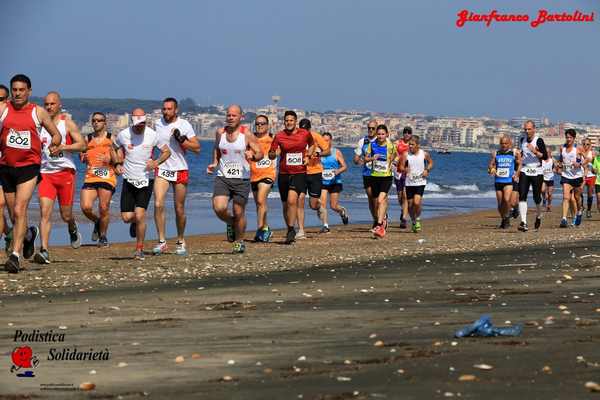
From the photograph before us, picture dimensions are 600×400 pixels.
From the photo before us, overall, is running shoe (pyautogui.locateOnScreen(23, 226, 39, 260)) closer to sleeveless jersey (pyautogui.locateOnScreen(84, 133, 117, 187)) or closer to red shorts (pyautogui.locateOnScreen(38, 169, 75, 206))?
red shorts (pyautogui.locateOnScreen(38, 169, 75, 206))

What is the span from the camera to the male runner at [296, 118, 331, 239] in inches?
792

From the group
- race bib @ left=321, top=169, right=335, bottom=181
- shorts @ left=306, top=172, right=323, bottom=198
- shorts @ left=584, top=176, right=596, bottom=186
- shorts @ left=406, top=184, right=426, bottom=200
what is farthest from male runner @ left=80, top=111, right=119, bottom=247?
shorts @ left=584, top=176, right=596, bottom=186

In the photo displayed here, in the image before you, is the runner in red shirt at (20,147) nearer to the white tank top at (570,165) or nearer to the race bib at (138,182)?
the race bib at (138,182)

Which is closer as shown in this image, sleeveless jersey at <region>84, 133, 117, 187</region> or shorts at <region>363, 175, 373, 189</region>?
sleeveless jersey at <region>84, 133, 117, 187</region>

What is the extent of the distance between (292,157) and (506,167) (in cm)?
544

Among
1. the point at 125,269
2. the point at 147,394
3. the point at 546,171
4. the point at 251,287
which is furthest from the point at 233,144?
the point at 546,171

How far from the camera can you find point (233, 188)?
16.5 m

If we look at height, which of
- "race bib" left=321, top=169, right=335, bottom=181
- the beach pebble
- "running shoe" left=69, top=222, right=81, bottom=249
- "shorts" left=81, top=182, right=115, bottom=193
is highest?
"shorts" left=81, top=182, right=115, bottom=193

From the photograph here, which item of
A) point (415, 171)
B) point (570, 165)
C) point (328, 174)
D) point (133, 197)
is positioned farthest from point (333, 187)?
point (133, 197)

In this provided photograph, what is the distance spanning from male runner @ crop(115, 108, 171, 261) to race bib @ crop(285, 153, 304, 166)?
2.96 m

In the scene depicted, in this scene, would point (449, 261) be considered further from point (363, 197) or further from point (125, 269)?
point (363, 197)

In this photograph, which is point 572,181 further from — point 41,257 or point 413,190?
point 41,257

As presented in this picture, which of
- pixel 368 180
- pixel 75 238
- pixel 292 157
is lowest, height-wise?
pixel 75 238

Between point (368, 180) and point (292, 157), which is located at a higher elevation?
point (292, 157)
